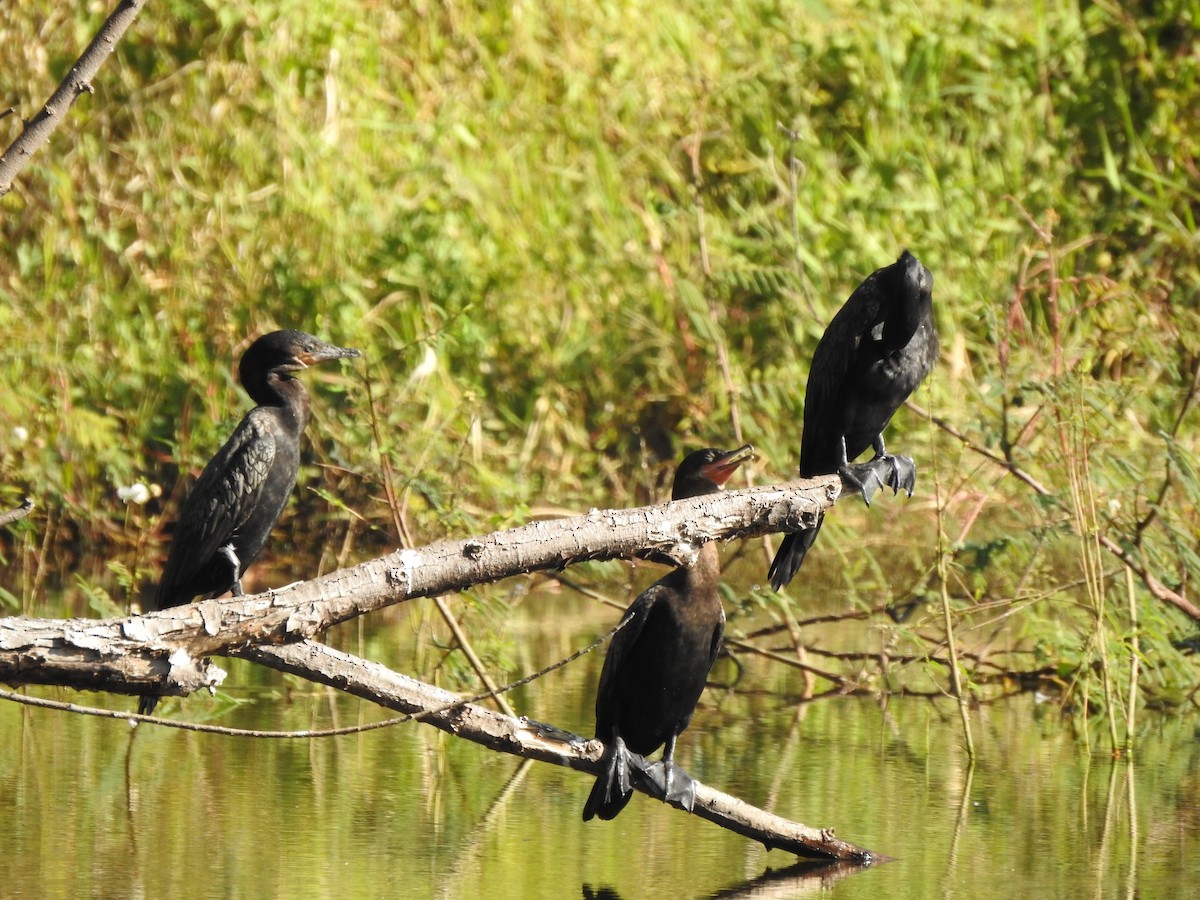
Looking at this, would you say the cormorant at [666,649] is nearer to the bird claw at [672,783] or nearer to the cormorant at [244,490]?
the bird claw at [672,783]

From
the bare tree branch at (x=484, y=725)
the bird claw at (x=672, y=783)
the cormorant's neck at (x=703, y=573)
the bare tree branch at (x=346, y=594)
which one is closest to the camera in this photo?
the bare tree branch at (x=346, y=594)

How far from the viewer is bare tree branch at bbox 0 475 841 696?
323cm

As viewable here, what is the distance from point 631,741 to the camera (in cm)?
471

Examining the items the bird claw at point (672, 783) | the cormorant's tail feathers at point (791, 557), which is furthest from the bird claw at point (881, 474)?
the bird claw at point (672, 783)

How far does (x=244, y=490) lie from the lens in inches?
202

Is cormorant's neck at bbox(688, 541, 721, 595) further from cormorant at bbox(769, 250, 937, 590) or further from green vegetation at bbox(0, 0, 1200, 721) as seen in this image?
green vegetation at bbox(0, 0, 1200, 721)

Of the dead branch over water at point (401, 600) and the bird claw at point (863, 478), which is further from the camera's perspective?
the bird claw at point (863, 478)

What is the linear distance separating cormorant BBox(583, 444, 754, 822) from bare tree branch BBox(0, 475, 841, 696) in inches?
17.3

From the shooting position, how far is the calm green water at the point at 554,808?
13.7ft

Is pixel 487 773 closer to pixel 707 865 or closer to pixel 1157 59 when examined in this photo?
pixel 707 865

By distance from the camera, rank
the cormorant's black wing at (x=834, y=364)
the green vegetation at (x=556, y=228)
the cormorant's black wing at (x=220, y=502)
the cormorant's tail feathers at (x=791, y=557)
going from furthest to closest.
A: the green vegetation at (x=556, y=228), the cormorant's black wing at (x=220, y=502), the cormorant's black wing at (x=834, y=364), the cormorant's tail feathers at (x=791, y=557)

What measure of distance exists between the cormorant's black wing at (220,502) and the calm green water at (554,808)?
0.59 meters

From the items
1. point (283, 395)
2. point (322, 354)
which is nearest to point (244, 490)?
point (283, 395)

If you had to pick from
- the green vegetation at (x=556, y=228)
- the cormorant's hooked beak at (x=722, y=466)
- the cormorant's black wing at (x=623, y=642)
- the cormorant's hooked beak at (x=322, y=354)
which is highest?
the green vegetation at (x=556, y=228)
